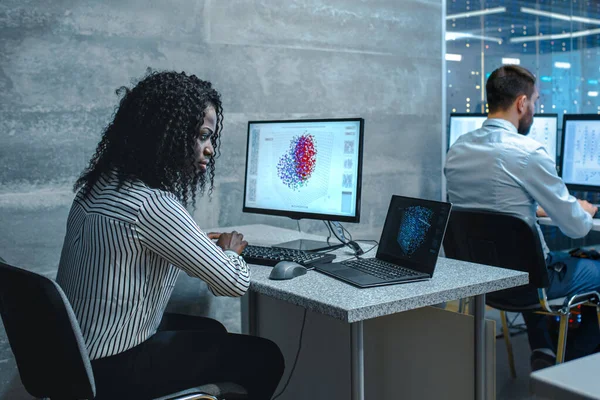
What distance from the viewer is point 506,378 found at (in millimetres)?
2896

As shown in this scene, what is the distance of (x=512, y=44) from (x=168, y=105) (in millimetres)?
4050

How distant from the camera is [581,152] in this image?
3.11 meters

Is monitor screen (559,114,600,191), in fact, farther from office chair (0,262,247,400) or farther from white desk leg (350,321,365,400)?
office chair (0,262,247,400)

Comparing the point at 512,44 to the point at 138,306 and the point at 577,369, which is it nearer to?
the point at 138,306

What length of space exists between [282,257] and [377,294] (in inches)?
18.7

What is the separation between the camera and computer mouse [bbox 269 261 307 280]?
1806 mm

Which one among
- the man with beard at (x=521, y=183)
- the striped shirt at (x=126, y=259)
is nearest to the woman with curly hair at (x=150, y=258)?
the striped shirt at (x=126, y=259)

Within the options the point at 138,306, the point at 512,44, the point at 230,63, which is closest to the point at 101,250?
the point at 138,306

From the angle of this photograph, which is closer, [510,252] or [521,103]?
[510,252]

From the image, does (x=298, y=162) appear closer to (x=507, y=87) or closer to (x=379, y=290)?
(x=379, y=290)

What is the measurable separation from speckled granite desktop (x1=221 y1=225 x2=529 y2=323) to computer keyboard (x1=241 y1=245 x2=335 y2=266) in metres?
0.03

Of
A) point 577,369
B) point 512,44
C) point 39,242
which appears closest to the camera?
point 577,369

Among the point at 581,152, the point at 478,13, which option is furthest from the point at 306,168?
the point at 478,13

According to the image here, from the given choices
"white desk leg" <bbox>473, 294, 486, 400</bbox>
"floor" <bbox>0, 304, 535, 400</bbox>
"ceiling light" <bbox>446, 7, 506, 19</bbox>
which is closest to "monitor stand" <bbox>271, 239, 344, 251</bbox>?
"white desk leg" <bbox>473, 294, 486, 400</bbox>
